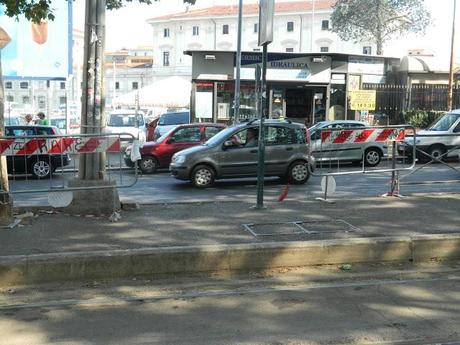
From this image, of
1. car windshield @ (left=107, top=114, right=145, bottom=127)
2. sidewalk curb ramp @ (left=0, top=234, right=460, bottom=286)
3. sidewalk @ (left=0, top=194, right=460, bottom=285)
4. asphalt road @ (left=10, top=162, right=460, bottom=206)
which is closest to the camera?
sidewalk curb ramp @ (left=0, top=234, right=460, bottom=286)

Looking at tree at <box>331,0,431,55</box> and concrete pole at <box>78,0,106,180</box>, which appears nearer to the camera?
concrete pole at <box>78,0,106,180</box>

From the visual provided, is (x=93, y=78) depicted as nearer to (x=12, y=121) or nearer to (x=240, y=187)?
(x=240, y=187)

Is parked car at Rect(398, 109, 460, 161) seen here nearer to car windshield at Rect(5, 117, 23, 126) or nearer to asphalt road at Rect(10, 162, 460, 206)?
asphalt road at Rect(10, 162, 460, 206)

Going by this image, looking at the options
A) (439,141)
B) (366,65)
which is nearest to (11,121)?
(366,65)

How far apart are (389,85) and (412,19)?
28834 millimetres

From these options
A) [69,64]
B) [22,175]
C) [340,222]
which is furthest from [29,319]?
[69,64]

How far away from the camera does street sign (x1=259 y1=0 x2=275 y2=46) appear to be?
8.16 meters

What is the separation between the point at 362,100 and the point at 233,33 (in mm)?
68631

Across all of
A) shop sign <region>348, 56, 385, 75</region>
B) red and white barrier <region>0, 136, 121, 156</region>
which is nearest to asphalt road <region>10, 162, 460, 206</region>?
red and white barrier <region>0, 136, 121, 156</region>

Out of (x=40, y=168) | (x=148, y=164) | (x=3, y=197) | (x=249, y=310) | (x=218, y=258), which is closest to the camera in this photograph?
(x=249, y=310)

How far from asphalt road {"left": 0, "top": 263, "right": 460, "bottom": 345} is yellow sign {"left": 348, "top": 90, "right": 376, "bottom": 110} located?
19820 millimetres

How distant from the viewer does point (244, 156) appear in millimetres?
13703

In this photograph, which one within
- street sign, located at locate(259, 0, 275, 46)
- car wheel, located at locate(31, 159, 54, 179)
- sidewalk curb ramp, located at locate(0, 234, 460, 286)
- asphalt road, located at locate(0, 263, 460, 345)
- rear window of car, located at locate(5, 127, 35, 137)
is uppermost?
street sign, located at locate(259, 0, 275, 46)

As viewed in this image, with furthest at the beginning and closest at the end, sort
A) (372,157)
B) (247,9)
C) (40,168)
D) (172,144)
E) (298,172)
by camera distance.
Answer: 1. (247,9)
2. (372,157)
3. (172,144)
4. (298,172)
5. (40,168)
